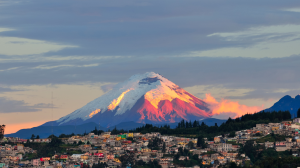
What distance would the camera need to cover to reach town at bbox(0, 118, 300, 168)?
16075cm

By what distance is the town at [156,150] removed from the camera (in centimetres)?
16075

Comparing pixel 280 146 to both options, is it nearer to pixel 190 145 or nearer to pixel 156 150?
pixel 190 145

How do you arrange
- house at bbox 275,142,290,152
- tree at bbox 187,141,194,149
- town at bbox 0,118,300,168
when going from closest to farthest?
town at bbox 0,118,300,168 < house at bbox 275,142,290,152 < tree at bbox 187,141,194,149

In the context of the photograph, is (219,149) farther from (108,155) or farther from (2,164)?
(2,164)

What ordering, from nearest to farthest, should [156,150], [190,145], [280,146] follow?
[280,146]
[190,145]
[156,150]

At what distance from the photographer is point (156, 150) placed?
179m

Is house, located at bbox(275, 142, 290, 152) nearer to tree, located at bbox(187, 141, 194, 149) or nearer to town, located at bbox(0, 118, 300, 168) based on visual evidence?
town, located at bbox(0, 118, 300, 168)

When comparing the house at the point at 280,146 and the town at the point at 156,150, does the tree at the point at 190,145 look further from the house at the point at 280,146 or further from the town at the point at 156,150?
the house at the point at 280,146

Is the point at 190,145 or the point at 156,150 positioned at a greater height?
the point at 190,145

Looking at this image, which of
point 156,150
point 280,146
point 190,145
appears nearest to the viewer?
point 280,146

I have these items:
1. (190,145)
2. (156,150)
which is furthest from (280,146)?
(156,150)

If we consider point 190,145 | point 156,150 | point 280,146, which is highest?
point 190,145

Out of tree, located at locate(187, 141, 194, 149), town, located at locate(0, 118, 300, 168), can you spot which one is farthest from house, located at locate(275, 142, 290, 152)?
tree, located at locate(187, 141, 194, 149)

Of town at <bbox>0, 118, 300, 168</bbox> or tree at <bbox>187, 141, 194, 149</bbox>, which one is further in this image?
tree at <bbox>187, 141, 194, 149</bbox>
